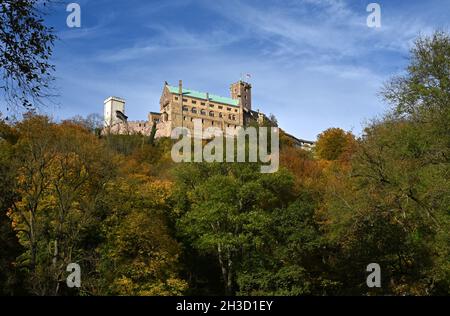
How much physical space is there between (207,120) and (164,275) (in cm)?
7953

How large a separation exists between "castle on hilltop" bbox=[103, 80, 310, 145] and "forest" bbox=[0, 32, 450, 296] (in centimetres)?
6645

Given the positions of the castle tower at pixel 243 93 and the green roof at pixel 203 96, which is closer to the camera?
the green roof at pixel 203 96

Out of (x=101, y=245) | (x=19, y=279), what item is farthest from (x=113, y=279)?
(x=19, y=279)

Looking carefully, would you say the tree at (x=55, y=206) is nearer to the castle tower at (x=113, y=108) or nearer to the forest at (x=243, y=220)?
the forest at (x=243, y=220)

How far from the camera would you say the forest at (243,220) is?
19062 millimetres

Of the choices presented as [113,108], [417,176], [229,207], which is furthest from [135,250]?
[113,108]

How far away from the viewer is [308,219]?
27.8 meters

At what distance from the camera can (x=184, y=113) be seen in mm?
101125

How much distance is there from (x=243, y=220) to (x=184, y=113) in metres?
74.9

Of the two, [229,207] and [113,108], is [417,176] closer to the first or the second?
[229,207]

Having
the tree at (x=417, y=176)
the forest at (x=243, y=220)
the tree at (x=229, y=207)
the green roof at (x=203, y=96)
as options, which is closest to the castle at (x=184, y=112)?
the green roof at (x=203, y=96)

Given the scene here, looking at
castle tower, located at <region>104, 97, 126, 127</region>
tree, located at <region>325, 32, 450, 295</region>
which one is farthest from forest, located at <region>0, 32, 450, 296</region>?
castle tower, located at <region>104, 97, 126, 127</region>

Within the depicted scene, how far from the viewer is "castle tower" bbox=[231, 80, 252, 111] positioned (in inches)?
4508
